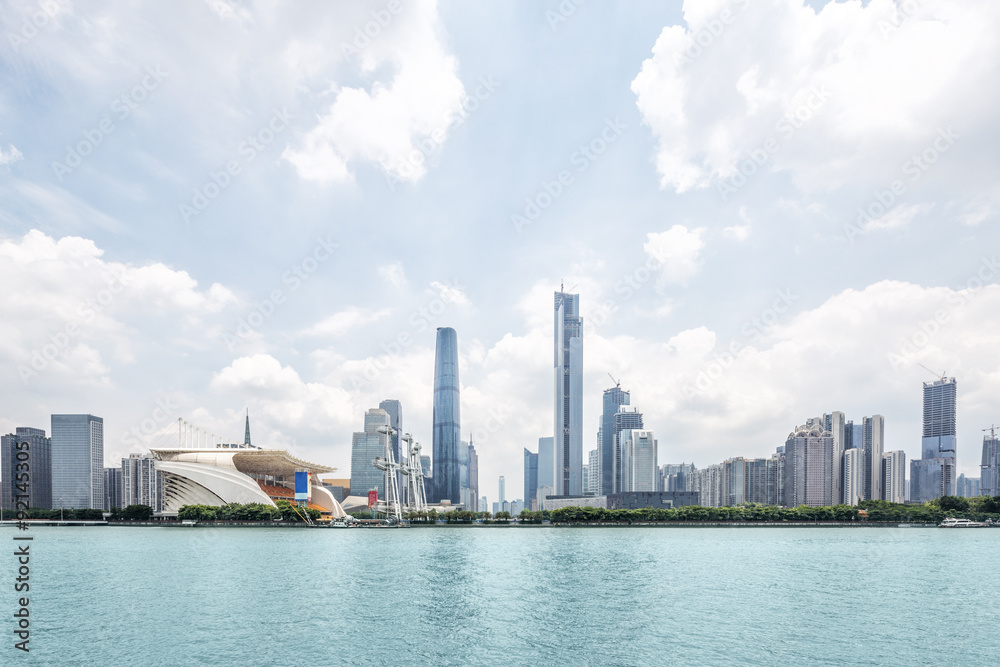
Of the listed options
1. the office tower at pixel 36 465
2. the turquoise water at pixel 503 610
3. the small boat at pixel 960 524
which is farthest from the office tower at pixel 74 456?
the small boat at pixel 960 524

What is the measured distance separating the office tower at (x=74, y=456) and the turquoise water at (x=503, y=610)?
128m

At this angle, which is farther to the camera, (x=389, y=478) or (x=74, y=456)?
(x=74, y=456)

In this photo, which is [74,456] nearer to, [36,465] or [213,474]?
[36,465]

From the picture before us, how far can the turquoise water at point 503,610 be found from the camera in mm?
27641

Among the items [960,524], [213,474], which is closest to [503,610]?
[213,474]

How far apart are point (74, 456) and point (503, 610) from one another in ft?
617

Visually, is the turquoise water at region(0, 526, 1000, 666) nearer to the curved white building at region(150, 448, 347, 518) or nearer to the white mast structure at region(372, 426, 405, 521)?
the curved white building at region(150, 448, 347, 518)

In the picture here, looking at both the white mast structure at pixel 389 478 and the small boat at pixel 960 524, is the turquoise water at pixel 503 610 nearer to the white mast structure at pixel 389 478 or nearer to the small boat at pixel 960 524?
the white mast structure at pixel 389 478

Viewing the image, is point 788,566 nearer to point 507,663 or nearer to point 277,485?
point 507,663

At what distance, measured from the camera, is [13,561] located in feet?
205

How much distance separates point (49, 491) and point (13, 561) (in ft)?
455

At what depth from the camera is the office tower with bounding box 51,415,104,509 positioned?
172 meters

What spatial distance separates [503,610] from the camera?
37.1 m

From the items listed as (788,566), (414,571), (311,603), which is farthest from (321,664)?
(788,566)
